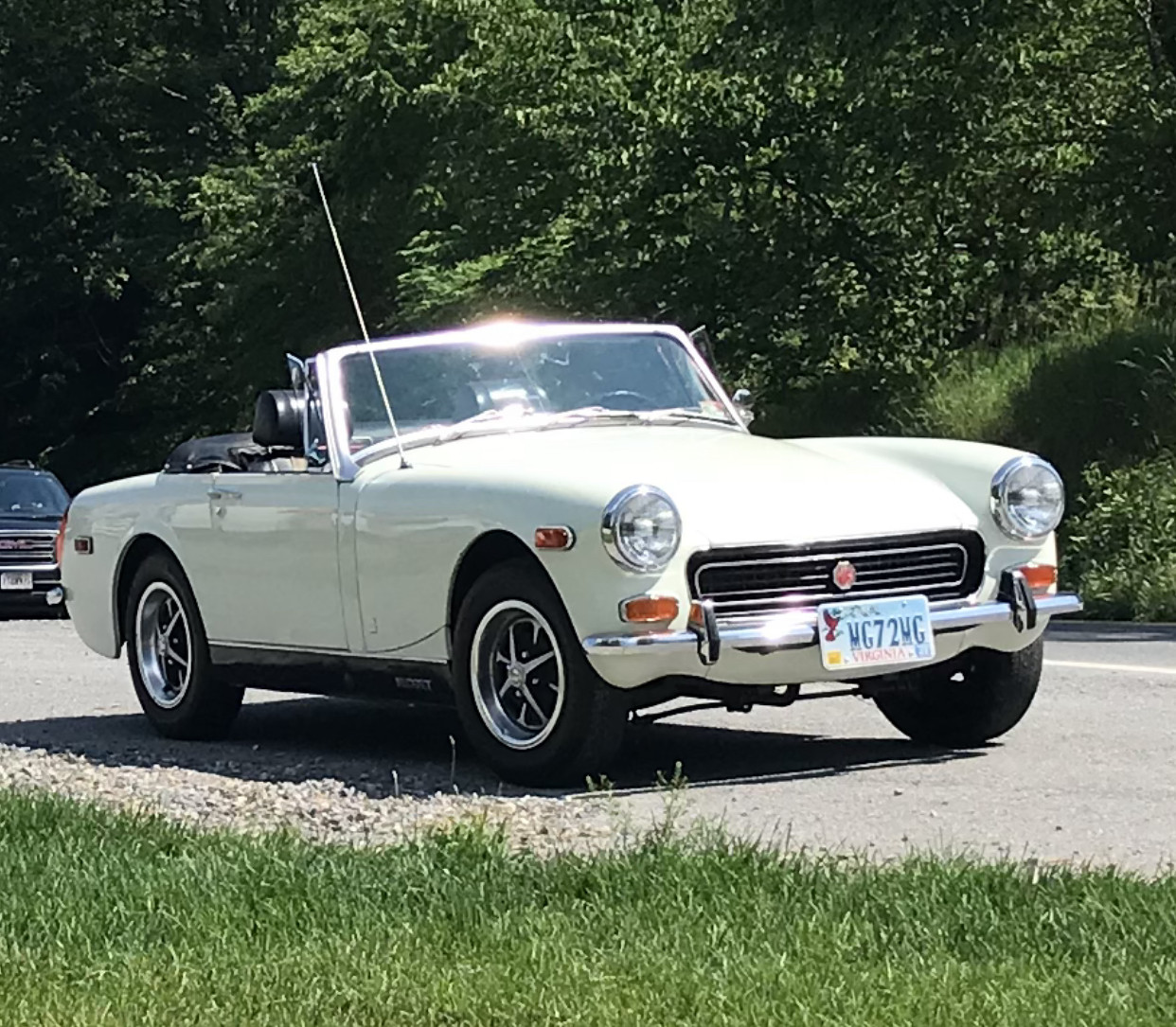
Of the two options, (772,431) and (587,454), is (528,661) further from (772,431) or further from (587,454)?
(772,431)

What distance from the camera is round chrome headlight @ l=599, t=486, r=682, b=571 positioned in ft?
25.9

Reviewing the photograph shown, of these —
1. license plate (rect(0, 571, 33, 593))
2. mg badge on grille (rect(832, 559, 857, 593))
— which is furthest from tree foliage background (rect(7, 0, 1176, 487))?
mg badge on grille (rect(832, 559, 857, 593))

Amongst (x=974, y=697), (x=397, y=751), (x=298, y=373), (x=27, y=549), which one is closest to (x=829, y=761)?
(x=974, y=697)

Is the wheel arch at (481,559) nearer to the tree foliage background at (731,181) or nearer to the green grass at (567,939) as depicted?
the green grass at (567,939)

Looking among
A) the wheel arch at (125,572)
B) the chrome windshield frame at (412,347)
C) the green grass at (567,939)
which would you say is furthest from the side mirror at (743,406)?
the green grass at (567,939)

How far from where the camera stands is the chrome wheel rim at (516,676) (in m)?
8.28

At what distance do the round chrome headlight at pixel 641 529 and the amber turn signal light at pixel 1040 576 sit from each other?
1467 millimetres

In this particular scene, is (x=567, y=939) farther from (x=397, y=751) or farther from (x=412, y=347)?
(x=412, y=347)

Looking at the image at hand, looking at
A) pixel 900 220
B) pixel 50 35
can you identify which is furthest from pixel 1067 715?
pixel 50 35

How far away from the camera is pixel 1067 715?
32.6 ft

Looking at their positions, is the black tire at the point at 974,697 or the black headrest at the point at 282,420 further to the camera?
the black headrest at the point at 282,420

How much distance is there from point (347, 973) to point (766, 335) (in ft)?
67.2

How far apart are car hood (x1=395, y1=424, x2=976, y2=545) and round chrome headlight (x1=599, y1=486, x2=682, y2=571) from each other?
71mm

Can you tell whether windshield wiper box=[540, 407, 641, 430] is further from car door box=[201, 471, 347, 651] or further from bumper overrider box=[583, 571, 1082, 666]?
bumper overrider box=[583, 571, 1082, 666]
